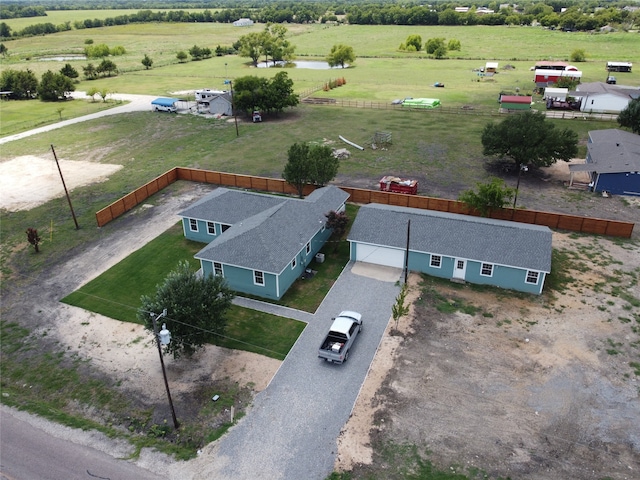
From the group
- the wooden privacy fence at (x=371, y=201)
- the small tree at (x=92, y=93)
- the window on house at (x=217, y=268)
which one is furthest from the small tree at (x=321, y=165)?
the small tree at (x=92, y=93)

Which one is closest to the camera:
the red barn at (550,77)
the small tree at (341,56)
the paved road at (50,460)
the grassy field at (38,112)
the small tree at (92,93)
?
the paved road at (50,460)

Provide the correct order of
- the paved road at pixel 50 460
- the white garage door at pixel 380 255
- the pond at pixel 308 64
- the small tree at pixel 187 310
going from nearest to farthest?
the paved road at pixel 50 460 → the small tree at pixel 187 310 → the white garage door at pixel 380 255 → the pond at pixel 308 64

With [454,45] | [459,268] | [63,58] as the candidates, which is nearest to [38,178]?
[459,268]

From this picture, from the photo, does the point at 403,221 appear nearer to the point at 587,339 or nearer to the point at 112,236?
the point at 587,339

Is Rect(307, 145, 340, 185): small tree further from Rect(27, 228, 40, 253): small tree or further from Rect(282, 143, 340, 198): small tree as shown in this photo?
Rect(27, 228, 40, 253): small tree

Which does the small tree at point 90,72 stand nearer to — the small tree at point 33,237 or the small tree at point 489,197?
the small tree at point 33,237

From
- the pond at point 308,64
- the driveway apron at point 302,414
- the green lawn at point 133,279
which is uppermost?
the pond at point 308,64

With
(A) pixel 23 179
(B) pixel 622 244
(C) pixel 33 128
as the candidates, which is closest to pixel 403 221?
(B) pixel 622 244

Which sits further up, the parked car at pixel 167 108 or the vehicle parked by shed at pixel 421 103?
the parked car at pixel 167 108

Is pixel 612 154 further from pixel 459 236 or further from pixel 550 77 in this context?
pixel 550 77
